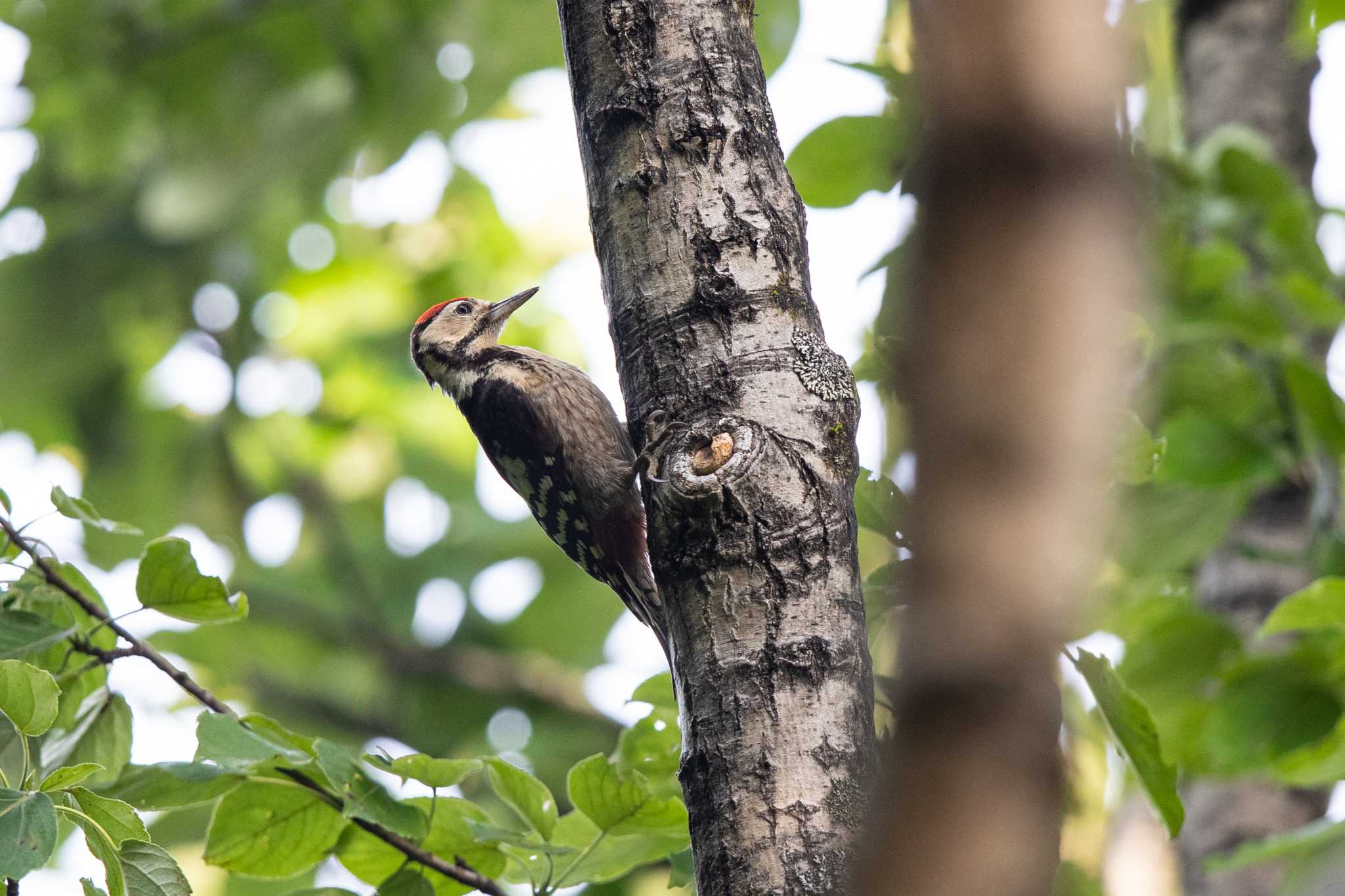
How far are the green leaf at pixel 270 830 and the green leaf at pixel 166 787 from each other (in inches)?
1.3

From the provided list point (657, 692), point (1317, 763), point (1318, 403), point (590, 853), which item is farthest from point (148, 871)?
point (1318, 403)

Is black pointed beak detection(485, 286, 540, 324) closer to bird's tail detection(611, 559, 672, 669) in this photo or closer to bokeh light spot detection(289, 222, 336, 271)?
bird's tail detection(611, 559, 672, 669)

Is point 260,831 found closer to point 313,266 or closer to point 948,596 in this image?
point 948,596

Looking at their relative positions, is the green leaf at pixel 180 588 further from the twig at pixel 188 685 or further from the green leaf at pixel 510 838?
the green leaf at pixel 510 838

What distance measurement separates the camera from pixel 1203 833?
423 cm

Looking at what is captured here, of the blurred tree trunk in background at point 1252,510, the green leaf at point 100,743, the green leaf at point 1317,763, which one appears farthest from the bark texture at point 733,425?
the blurred tree trunk in background at point 1252,510

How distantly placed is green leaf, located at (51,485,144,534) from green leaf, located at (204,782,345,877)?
0.53 metres

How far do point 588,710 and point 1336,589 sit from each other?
5.01 metres

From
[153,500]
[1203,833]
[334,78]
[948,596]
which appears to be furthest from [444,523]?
[948,596]

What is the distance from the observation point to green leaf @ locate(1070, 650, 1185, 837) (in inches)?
83.3

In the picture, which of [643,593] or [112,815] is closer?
[112,815]

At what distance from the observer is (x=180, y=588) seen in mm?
2285

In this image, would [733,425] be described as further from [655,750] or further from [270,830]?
[270,830]

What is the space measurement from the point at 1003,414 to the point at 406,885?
6.34 ft
